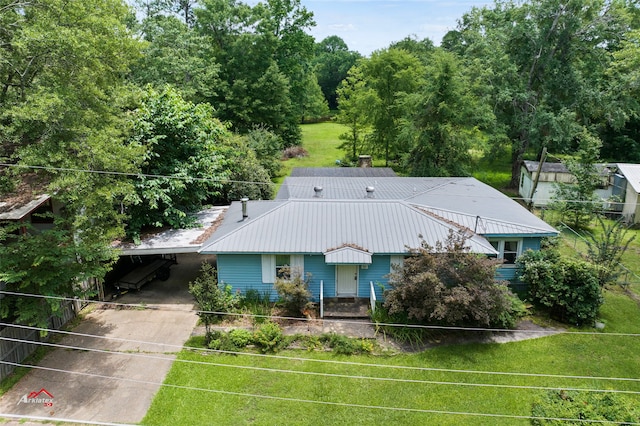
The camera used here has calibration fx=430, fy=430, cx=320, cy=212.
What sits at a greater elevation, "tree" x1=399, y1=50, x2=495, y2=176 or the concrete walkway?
"tree" x1=399, y1=50, x2=495, y2=176

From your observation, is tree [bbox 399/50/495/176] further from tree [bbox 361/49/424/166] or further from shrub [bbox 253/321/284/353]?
shrub [bbox 253/321/284/353]

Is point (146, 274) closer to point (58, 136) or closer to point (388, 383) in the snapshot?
point (58, 136)

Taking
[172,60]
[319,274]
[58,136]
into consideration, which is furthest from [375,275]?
[172,60]

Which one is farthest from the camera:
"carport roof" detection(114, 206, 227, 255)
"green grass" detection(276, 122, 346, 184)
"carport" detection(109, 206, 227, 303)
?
"green grass" detection(276, 122, 346, 184)

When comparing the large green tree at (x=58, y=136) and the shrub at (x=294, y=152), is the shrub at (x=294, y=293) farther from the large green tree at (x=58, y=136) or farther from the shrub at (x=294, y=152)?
the shrub at (x=294, y=152)

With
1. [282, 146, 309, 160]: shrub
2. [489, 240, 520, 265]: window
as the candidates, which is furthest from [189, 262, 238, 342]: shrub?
[282, 146, 309, 160]: shrub

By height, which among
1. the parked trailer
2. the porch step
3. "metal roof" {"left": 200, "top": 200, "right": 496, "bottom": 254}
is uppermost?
"metal roof" {"left": 200, "top": 200, "right": 496, "bottom": 254}

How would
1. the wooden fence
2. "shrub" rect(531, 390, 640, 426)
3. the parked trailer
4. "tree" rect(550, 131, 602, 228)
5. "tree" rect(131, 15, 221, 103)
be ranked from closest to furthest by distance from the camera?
"shrub" rect(531, 390, 640, 426) < the wooden fence < the parked trailer < "tree" rect(550, 131, 602, 228) < "tree" rect(131, 15, 221, 103)

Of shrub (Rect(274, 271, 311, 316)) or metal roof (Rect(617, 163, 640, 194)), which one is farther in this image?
metal roof (Rect(617, 163, 640, 194))
